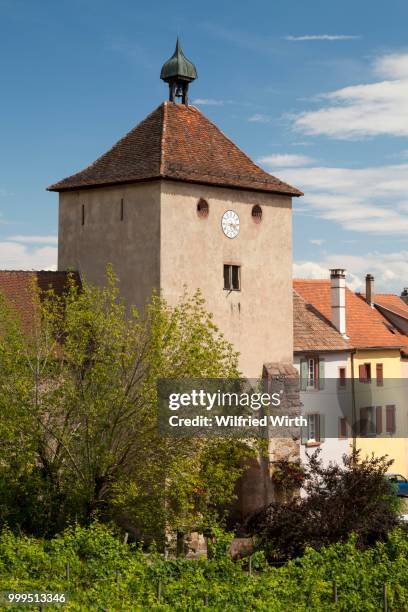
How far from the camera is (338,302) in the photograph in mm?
43500

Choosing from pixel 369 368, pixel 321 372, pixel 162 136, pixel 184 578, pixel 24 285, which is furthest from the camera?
pixel 369 368

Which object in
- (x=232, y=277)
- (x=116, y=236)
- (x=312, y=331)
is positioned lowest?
(x=312, y=331)

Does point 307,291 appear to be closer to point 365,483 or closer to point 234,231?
point 234,231

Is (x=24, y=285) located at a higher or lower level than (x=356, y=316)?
lower

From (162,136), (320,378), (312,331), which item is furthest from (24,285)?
(312,331)

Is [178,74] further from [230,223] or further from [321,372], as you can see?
[321,372]

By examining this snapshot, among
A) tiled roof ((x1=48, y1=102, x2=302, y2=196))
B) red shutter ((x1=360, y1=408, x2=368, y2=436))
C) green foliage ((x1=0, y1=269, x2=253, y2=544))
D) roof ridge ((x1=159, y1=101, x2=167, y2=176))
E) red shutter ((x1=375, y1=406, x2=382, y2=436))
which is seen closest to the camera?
green foliage ((x1=0, y1=269, x2=253, y2=544))

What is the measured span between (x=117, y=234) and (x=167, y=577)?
1285cm

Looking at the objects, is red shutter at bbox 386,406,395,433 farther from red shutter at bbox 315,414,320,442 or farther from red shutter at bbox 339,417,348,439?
red shutter at bbox 315,414,320,442

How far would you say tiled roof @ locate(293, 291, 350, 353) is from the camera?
40.1 meters

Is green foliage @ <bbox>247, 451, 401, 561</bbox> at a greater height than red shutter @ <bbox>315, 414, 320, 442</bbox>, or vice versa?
red shutter @ <bbox>315, 414, 320, 442</bbox>

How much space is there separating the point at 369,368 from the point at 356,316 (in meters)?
2.78

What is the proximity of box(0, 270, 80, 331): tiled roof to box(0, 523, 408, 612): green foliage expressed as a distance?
838 cm

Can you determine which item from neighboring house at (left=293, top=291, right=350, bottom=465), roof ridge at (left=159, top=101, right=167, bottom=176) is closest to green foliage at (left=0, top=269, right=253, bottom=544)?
roof ridge at (left=159, top=101, right=167, bottom=176)
